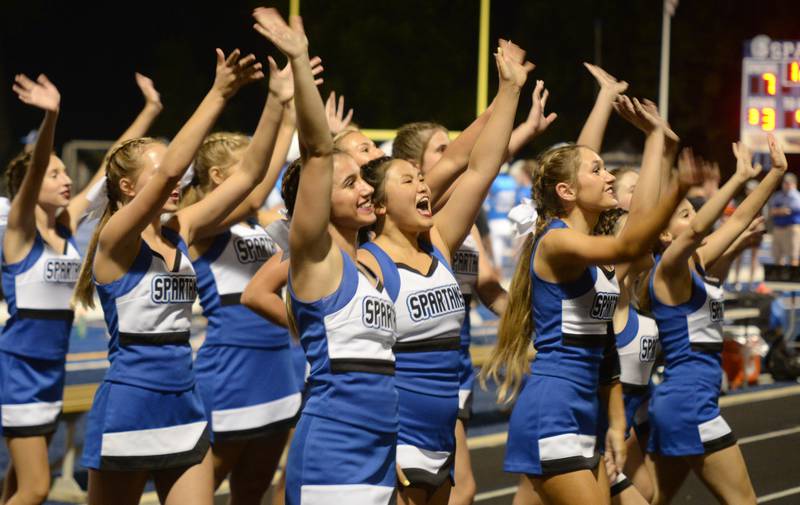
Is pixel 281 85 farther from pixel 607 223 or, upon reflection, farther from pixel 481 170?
pixel 607 223

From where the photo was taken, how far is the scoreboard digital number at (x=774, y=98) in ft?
51.1

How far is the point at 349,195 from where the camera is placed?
4.22m

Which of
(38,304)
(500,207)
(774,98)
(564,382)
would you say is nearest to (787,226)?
(500,207)

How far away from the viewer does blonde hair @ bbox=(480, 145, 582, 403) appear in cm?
507

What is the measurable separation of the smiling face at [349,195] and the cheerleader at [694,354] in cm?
180

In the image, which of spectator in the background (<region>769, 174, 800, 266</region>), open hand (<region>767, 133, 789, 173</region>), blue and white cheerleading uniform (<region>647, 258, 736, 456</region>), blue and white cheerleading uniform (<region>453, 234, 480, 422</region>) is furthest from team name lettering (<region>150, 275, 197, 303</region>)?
spectator in the background (<region>769, 174, 800, 266</region>)

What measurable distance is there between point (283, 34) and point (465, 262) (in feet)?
9.03

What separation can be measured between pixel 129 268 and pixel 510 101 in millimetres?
1557

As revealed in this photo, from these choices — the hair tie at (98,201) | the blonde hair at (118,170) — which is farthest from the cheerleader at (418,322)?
the hair tie at (98,201)

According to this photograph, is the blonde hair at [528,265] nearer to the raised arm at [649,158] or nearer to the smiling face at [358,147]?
the raised arm at [649,158]

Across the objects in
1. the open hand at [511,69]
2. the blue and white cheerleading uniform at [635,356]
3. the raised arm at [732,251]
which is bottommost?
the blue and white cheerleading uniform at [635,356]

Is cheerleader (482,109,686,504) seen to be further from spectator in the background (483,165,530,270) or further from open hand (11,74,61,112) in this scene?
spectator in the background (483,165,530,270)

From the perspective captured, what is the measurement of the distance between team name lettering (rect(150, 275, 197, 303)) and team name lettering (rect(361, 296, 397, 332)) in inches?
40.9

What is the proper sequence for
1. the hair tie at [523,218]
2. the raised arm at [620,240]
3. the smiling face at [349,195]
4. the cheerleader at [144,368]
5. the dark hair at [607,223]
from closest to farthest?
the raised arm at [620,240], the smiling face at [349,195], the cheerleader at [144,368], the dark hair at [607,223], the hair tie at [523,218]
